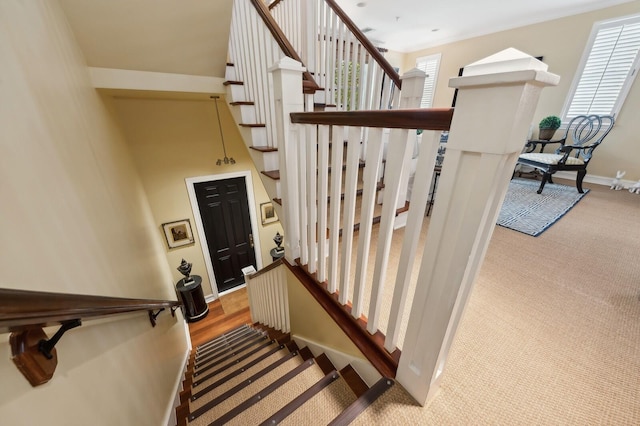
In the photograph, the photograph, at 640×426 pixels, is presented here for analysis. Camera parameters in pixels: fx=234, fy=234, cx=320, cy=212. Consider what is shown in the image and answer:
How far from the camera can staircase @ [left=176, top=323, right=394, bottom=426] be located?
99cm

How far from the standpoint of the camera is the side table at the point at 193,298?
338 centimetres

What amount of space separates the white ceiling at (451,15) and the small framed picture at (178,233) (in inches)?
158

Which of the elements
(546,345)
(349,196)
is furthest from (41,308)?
(546,345)

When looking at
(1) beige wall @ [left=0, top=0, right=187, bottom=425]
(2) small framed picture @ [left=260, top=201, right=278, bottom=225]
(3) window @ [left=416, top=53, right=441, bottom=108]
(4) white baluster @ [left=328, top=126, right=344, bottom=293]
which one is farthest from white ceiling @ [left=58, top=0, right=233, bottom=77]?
(3) window @ [left=416, top=53, right=441, bottom=108]

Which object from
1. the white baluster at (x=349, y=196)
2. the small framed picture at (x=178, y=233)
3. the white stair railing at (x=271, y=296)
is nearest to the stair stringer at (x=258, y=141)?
the white stair railing at (x=271, y=296)

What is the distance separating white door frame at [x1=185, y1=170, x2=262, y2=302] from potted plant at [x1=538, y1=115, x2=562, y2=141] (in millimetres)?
4590

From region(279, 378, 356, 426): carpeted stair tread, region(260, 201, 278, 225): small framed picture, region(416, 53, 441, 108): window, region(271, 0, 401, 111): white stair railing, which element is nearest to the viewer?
region(279, 378, 356, 426): carpeted stair tread

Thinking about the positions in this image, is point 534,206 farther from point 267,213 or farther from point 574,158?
point 267,213

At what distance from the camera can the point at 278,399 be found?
1195mm

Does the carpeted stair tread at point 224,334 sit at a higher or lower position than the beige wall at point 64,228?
lower

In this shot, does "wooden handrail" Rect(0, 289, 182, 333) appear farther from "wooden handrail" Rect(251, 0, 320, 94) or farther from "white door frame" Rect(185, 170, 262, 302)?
"white door frame" Rect(185, 170, 262, 302)

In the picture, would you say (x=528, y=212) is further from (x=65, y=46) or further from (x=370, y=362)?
(x=65, y=46)

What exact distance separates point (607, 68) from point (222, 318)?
262 inches

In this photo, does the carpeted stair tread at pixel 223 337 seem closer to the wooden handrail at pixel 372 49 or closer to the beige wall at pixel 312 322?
the beige wall at pixel 312 322
